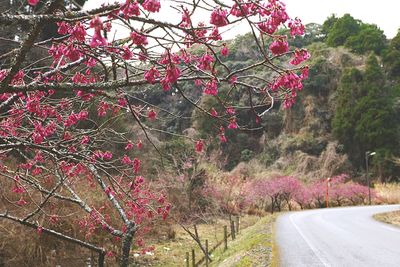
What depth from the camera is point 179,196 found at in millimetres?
19609

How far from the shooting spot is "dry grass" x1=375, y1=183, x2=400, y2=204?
1377 inches

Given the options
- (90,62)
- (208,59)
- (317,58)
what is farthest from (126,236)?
(317,58)

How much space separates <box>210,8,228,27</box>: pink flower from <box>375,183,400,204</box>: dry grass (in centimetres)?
3588

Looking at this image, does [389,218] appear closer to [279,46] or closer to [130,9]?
[279,46]

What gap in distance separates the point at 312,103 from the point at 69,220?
41527 mm

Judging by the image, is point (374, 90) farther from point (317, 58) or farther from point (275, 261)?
point (275, 261)

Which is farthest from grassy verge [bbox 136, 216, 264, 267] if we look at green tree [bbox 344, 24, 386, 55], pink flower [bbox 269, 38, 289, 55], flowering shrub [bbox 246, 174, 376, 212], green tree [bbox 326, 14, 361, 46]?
green tree [bbox 326, 14, 361, 46]

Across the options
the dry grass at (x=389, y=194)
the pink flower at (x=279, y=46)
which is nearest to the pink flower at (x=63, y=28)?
the pink flower at (x=279, y=46)

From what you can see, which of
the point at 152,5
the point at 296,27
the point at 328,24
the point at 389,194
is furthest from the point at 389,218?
the point at 328,24

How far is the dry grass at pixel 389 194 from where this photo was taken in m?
35.0

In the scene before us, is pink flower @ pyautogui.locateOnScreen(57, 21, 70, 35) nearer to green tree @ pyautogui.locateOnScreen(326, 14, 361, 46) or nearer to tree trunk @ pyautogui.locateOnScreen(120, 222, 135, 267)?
tree trunk @ pyautogui.locateOnScreen(120, 222, 135, 267)

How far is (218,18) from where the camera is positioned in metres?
2.64

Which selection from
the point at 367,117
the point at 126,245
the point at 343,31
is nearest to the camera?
the point at 126,245

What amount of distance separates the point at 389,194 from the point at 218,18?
120 feet
